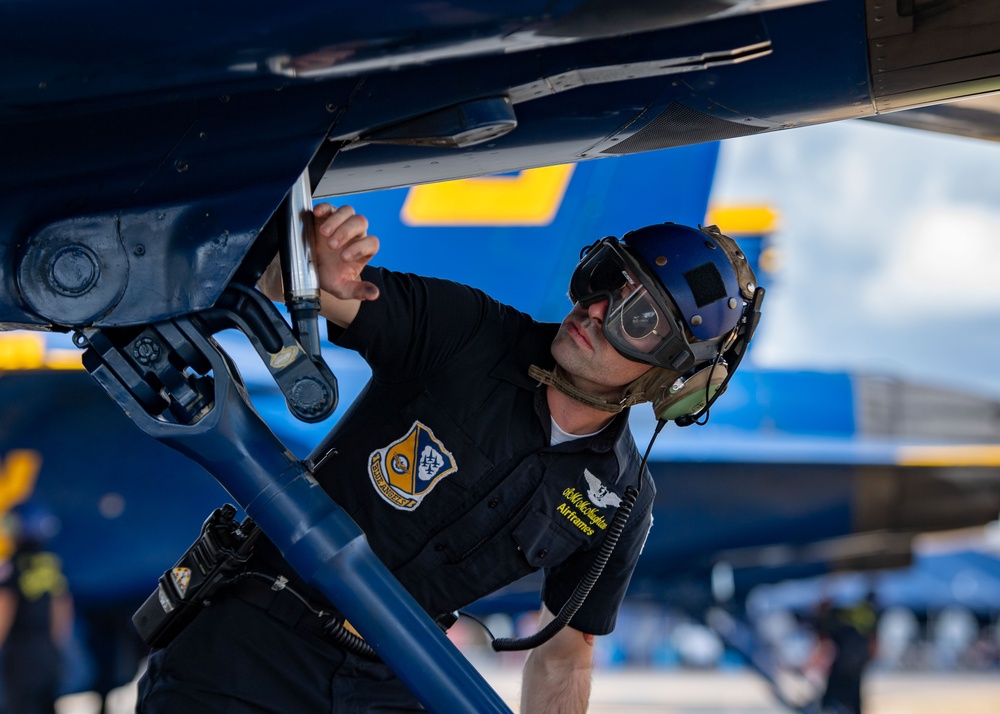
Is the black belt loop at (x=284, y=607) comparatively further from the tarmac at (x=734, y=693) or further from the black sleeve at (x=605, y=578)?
the tarmac at (x=734, y=693)

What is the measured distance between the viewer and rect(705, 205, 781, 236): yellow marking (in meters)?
9.30

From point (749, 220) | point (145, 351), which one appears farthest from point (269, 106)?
point (749, 220)

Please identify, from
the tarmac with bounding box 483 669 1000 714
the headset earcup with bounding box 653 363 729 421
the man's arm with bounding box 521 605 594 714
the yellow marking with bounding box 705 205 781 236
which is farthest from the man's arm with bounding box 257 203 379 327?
the tarmac with bounding box 483 669 1000 714

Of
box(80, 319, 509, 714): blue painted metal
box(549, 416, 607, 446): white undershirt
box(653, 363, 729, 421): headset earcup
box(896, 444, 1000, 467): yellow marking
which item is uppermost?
box(80, 319, 509, 714): blue painted metal

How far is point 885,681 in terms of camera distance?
17438 mm

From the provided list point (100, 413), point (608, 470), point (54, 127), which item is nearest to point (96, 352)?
point (54, 127)

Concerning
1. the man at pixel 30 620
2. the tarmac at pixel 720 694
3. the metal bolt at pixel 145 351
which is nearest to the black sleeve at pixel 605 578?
the metal bolt at pixel 145 351

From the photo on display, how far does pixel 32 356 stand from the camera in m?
7.16

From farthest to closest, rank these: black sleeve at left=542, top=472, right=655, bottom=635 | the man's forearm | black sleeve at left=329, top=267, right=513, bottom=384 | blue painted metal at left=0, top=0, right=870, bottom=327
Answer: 1. the man's forearm
2. black sleeve at left=542, top=472, right=655, bottom=635
3. black sleeve at left=329, top=267, right=513, bottom=384
4. blue painted metal at left=0, top=0, right=870, bottom=327

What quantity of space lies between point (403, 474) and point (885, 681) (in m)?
17.6

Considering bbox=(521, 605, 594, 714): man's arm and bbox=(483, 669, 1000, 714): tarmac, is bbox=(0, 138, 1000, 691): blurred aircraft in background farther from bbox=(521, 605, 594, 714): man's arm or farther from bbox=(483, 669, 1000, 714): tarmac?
bbox=(521, 605, 594, 714): man's arm

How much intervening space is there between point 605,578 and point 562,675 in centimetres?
27

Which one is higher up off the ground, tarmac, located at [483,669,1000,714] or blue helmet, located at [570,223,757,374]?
blue helmet, located at [570,223,757,374]

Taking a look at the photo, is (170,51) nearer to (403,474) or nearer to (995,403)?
(403,474)
